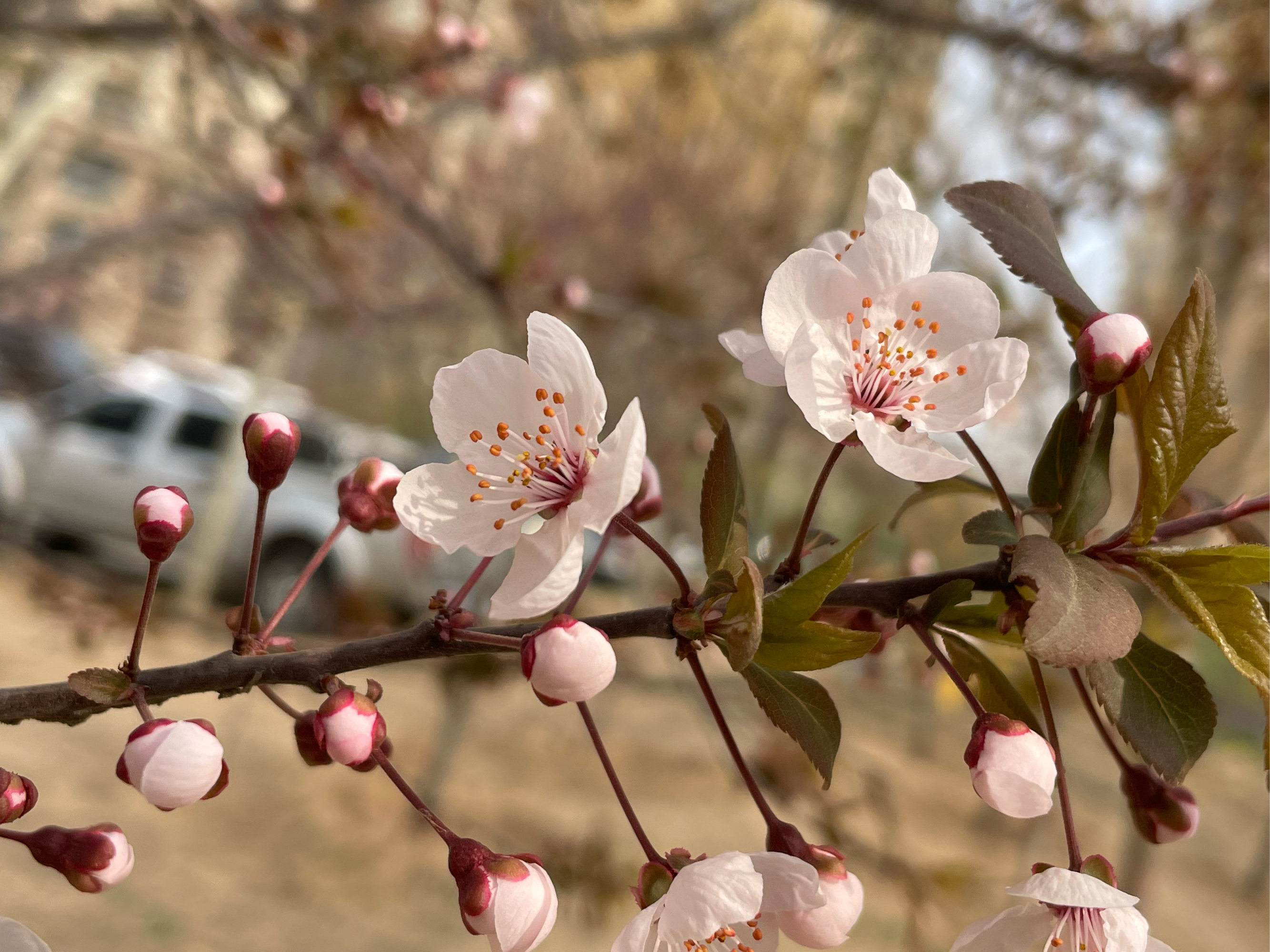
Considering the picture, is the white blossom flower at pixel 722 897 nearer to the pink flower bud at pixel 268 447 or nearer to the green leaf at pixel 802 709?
the green leaf at pixel 802 709

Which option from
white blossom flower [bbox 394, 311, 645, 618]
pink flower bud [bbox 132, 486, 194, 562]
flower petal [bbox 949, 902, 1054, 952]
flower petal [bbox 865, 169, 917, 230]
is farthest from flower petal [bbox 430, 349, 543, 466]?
flower petal [bbox 949, 902, 1054, 952]

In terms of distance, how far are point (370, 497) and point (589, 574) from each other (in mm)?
249

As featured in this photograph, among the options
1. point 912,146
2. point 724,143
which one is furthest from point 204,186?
point 724,143

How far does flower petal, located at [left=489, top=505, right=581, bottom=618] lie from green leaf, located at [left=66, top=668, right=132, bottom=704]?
26 centimetres

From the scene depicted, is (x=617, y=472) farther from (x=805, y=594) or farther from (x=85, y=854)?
(x=85, y=854)

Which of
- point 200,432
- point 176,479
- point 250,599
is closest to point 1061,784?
point 250,599

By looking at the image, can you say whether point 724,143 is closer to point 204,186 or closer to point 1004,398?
point 204,186

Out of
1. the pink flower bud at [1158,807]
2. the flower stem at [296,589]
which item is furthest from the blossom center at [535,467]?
the pink flower bud at [1158,807]

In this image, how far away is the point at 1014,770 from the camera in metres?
0.62

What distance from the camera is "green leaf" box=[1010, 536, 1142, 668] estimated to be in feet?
1.77

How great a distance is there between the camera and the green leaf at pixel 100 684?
2.00ft

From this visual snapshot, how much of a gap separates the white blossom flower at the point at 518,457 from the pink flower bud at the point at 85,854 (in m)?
0.33

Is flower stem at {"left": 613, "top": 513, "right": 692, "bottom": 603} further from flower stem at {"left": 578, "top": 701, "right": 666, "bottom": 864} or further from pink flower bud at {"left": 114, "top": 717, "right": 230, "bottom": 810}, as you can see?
pink flower bud at {"left": 114, "top": 717, "right": 230, "bottom": 810}

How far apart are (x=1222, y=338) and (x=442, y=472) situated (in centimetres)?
438
